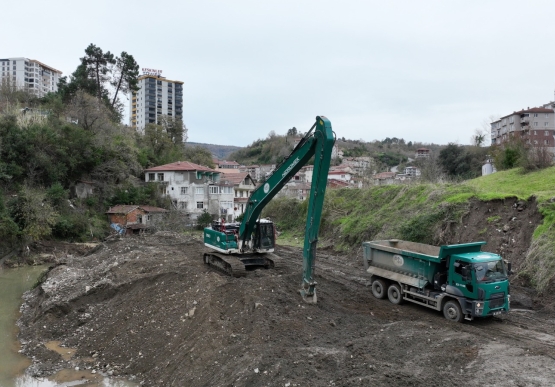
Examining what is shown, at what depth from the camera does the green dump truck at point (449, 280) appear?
33.8 ft

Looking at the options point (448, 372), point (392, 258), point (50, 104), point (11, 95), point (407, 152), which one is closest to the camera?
point (448, 372)

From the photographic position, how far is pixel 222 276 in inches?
581

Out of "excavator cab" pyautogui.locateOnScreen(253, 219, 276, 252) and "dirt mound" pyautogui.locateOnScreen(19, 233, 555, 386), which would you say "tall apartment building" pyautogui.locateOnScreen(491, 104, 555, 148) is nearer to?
"excavator cab" pyautogui.locateOnScreen(253, 219, 276, 252)

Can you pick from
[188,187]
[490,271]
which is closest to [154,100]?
[188,187]

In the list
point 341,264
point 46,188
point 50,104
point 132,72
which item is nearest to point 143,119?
point 132,72

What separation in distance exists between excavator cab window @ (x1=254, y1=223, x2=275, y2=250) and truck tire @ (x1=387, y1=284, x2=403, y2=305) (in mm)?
4692

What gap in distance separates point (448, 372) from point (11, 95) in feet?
173

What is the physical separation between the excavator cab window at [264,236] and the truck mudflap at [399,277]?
3.90 m

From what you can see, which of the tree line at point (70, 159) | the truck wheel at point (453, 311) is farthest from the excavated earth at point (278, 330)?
the tree line at point (70, 159)

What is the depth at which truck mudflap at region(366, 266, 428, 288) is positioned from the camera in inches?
453

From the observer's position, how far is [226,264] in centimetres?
1501

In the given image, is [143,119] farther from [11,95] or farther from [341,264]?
[341,264]

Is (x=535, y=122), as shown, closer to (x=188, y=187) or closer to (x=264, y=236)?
(x=188, y=187)

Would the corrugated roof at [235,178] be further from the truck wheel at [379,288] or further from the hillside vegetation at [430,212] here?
the truck wheel at [379,288]
